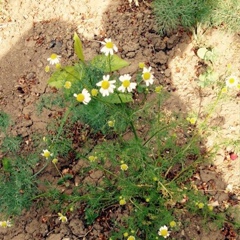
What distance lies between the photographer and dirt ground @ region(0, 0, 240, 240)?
3047 mm

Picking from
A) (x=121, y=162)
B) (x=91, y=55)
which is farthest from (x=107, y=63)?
(x=121, y=162)

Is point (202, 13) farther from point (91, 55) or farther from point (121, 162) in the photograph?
point (121, 162)

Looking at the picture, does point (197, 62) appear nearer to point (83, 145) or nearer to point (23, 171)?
point (83, 145)

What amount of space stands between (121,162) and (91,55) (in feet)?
4.98

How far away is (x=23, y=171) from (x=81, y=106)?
689 mm

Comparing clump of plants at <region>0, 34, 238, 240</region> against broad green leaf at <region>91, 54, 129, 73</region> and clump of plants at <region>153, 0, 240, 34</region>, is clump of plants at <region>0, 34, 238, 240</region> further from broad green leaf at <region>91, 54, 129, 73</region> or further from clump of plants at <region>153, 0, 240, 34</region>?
clump of plants at <region>153, 0, 240, 34</region>

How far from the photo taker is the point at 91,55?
12.4 ft

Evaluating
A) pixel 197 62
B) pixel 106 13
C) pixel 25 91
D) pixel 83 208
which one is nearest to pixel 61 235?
pixel 83 208

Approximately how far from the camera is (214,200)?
2949mm

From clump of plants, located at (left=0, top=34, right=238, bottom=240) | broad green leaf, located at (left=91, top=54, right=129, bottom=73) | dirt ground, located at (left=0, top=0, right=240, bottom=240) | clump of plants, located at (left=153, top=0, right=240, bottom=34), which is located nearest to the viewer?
clump of plants, located at (left=0, top=34, right=238, bottom=240)

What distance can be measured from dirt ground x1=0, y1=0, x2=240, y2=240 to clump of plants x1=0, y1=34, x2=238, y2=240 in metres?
0.16

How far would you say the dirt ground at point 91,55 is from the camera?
10.00 feet

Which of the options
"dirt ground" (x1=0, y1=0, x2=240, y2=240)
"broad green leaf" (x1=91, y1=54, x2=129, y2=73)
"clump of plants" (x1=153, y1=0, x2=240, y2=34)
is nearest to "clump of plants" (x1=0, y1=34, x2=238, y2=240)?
"broad green leaf" (x1=91, y1=54, x2=129, y2=73)

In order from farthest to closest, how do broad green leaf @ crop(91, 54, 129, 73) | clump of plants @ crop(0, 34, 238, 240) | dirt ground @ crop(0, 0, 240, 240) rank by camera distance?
broad green leaf @ crop(91, 54, 129, 73) → dirt ground @ crop(0, 0, 240, 240) → clump of plants @ crop(0, 34, 238, 240)
